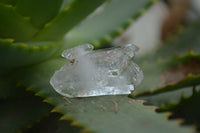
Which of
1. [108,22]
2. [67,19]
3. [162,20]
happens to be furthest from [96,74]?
[162,20]

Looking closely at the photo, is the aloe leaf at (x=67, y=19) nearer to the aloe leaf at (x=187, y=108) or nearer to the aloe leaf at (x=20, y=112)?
the aloe leaf at (x=20, y=112)

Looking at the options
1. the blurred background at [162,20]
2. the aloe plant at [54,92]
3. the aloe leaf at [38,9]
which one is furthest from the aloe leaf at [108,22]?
the blurred background at [162,20]

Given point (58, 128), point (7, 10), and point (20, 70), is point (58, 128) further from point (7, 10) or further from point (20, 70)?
point (7, 10)

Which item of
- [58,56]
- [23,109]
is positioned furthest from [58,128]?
[58,56]

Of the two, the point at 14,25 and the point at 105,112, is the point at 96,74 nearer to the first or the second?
the point at 105,112

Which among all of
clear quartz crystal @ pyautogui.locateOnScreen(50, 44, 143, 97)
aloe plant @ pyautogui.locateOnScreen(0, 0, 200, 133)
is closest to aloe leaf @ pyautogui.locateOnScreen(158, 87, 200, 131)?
aloe plant @ pyautogui.locateOnScreen(0, 0, 200, 133)

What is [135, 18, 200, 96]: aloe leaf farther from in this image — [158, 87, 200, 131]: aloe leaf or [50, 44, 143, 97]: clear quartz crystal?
[50, 44, 143, 97]: clear quartz crystal
